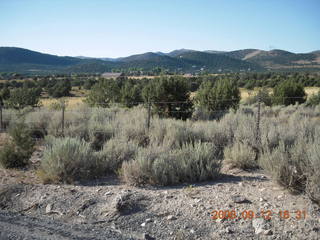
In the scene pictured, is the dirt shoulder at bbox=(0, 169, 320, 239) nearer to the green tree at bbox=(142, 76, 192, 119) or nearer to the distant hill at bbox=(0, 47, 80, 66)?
the green tree at bbox=(142, 76, 192, 119)

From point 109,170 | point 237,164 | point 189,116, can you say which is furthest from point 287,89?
point 109,170

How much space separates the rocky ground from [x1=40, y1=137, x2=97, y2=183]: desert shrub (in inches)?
13.7

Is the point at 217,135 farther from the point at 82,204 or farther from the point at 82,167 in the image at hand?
the point at 82,204

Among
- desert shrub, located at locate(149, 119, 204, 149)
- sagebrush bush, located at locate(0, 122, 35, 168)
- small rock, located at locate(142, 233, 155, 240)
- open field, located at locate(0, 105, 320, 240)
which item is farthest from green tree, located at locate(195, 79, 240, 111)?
small rock, located at locate(142, 233, 155, 240)

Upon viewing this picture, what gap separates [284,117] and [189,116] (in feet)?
16.1

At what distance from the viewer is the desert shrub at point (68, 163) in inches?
264

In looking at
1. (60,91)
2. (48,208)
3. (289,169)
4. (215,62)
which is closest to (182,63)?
(215,62)

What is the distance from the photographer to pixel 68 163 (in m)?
6.91

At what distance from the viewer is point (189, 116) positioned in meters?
16.6

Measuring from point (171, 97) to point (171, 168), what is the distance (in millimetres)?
10727

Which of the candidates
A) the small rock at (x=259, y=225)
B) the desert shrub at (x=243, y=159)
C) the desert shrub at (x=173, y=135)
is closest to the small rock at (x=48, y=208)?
the small rock at (x=259, y=225)

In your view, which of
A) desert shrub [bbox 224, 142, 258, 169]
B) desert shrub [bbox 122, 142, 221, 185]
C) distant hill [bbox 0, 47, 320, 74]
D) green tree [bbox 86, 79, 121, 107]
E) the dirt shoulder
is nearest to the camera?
the dirt shoulder

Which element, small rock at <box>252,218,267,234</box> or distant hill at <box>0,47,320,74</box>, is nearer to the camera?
small rock at <box>252,218,267,234</box>

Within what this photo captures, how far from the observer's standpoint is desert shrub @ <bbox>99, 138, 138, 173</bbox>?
744 cm
